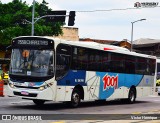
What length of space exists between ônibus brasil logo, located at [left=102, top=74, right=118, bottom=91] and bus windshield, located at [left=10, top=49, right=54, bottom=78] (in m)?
4.94

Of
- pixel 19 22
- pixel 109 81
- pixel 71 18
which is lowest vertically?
pixel 109 81

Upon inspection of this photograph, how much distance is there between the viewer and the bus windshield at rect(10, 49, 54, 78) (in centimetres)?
1892

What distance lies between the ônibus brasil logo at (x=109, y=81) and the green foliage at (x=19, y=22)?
37830 mm

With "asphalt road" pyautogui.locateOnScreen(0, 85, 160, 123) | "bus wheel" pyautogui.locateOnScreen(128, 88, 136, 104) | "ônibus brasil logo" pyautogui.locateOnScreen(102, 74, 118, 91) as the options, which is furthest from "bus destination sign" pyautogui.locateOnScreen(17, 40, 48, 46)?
"bus wheel" pyautogui.locateOnScreen(128, 88, 136, 104)

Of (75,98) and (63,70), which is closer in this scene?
(63,70)

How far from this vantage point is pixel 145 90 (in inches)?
1134

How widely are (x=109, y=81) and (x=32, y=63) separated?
19.6 ft

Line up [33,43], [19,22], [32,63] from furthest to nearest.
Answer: [19,22] → [33,43] → [32,63]

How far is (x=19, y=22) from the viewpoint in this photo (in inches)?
2507

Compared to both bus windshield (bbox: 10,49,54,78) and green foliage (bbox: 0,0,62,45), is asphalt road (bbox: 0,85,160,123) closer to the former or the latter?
bus windshield (bbox: 10,49,54,78)

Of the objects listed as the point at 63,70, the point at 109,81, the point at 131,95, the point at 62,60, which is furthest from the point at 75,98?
the point at 131,95

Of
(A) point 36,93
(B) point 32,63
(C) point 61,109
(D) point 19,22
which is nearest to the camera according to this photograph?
(A) point 36,93

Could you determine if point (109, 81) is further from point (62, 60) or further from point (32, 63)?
point (32, 63)

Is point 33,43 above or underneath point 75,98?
above
